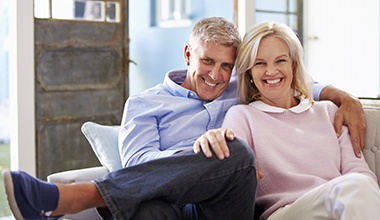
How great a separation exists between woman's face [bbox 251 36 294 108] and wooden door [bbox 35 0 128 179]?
1.91m

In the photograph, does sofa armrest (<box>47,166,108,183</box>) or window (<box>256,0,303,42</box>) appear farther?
window (<box>256,0,303,42</box>)

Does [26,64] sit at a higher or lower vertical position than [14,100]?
higher

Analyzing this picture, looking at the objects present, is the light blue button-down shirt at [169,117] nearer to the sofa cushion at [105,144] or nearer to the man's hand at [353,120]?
the sofa cushion at [105,144]

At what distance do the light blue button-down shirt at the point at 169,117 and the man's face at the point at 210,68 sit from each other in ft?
0.13

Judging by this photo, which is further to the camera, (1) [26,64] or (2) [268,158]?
(1) [26,64]

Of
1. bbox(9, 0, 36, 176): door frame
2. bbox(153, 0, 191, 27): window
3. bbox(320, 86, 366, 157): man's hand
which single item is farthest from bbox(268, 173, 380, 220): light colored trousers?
bbox(153, 0, 191, 27): window

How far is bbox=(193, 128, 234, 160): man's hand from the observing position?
162 centimetres

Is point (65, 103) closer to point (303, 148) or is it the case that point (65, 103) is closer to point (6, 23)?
point (6, 23)

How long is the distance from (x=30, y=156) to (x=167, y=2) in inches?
112

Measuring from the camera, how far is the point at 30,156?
3.41 m

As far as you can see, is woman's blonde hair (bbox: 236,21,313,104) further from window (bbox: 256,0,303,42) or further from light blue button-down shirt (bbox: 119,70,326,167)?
window (bbox: 256,0,303,42)

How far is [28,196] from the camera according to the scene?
1.45m

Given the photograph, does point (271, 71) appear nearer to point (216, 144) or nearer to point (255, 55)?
point (255, 55)

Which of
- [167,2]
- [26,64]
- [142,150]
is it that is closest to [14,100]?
[26,64]
